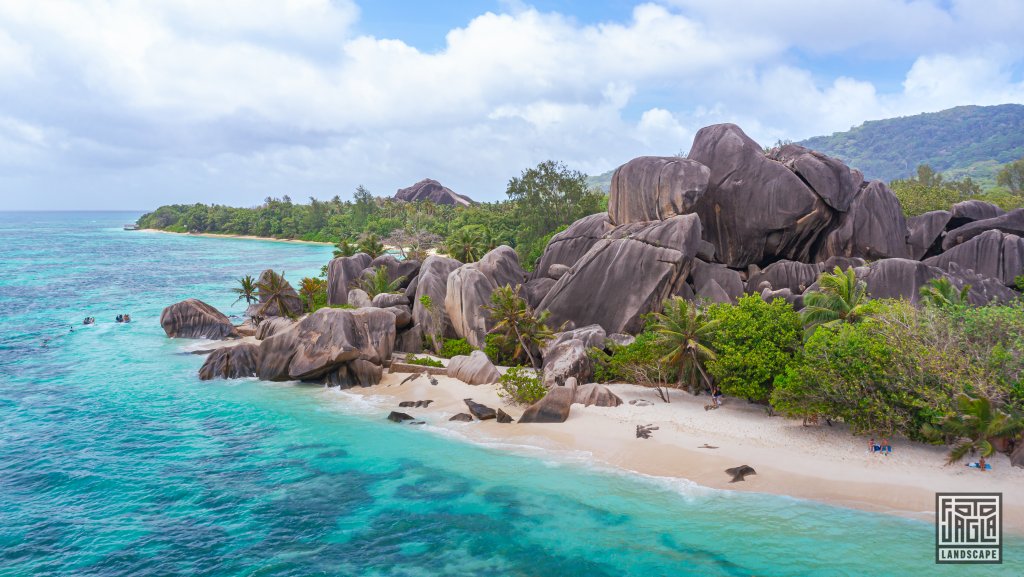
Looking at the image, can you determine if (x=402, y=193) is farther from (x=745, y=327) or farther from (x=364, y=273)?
(x=745, y=327)

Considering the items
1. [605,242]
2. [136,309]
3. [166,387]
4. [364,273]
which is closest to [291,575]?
[166,387]

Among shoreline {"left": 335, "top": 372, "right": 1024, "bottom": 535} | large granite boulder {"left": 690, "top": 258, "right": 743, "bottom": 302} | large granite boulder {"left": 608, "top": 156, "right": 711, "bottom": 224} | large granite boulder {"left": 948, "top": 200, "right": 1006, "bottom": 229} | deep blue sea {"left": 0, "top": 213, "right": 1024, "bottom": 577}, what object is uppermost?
large granite boulder {"left": 608, "top": 156, "right": 711, "bottom": 224}

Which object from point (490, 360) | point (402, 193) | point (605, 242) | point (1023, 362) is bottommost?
point (490, 360)

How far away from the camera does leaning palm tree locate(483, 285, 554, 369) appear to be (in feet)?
126

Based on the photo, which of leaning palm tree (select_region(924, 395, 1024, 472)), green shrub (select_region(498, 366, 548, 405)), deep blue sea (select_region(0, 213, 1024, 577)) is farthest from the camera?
green shrub (select_region(498, 366, 548, 405))

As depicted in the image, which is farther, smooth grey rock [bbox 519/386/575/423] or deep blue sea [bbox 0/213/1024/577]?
smooth grey rock [bbox 519/386/575/423]

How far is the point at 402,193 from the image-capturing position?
7613 inches

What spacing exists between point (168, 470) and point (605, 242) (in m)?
31.4

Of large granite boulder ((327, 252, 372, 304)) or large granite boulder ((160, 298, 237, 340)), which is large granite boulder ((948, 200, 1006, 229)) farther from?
large granite boulder ((160, 298, 237, 340))

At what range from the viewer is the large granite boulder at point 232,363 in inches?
1646

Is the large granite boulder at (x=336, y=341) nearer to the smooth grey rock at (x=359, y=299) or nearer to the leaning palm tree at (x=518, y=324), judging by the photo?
the leaning palm tree at (x=518, y=324)

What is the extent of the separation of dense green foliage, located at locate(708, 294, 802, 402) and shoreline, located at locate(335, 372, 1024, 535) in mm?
1907

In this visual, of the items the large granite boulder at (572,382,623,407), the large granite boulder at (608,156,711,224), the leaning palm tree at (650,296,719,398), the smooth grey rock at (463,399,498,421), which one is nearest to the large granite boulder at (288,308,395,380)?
the smooth grey rock at (463,399,498,421)
